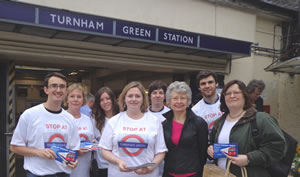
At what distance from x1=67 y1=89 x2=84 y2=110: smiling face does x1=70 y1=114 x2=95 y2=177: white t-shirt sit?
0.19 metres

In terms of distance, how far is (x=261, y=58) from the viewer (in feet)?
26.9

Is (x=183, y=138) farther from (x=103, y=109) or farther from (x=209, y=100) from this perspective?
(x=103, y=109)

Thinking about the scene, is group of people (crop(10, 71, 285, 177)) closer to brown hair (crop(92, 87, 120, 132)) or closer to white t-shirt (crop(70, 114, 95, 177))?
white t-shirt (crop(70, 114, 95, 177))

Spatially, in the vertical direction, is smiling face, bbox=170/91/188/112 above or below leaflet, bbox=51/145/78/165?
above

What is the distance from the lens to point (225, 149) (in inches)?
90.0

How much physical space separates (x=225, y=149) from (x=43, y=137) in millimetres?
1800

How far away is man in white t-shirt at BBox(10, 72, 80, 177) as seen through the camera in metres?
2.37

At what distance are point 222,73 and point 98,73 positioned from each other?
5.51 meters

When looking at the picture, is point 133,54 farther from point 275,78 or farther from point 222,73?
point 275,78

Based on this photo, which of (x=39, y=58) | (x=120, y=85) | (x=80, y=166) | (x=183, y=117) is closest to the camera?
(x=183, y=117)

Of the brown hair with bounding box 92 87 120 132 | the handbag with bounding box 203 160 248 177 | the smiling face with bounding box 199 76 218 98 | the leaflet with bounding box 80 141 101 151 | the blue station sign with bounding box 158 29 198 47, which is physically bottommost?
the handbag with bounding box 203 160 248 177

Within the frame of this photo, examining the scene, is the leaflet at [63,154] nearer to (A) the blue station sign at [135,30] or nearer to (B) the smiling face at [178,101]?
(B) the smiling face at [178,101]

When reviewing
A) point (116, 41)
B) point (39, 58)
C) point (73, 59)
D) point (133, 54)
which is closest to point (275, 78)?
point (133, 54)

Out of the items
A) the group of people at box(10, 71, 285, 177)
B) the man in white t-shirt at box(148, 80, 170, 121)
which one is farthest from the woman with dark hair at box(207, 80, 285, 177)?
the man in white t-shirt at box(148, 80, 170, 121)
